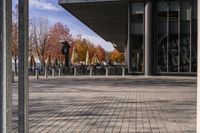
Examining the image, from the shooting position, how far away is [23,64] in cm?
575

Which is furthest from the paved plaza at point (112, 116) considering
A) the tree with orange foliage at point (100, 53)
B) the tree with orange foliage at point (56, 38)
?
the tree with orange foliage at point (100, 53)

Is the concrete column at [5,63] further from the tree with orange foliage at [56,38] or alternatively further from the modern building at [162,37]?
the tree with orange foliage at [56,38]

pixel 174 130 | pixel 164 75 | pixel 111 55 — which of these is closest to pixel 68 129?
pixel 174 130

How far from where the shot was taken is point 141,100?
1762 centimetres

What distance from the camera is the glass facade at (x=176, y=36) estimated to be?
4109 cm

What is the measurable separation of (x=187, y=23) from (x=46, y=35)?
42155 millimetres

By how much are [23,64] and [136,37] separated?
1494 inches

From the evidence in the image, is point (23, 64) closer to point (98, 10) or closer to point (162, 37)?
point (162, 37)

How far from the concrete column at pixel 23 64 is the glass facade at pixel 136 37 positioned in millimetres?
37211

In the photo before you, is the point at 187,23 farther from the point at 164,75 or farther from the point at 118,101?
the point at 118,101

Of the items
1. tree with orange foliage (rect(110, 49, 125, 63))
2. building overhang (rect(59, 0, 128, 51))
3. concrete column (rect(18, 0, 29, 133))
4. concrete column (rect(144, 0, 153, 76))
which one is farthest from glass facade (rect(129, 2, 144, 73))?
tree with orange foliage (rect(110, 49, 125, 63))

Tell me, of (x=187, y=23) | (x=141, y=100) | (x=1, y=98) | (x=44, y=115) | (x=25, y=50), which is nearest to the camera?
(x=1, y=98)

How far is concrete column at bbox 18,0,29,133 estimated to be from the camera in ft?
18.9

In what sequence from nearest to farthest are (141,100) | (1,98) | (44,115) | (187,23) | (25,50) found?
1. (1,98)
2. (25,50)
3. (44,115)
4. (141,100)
5. (187,23)
